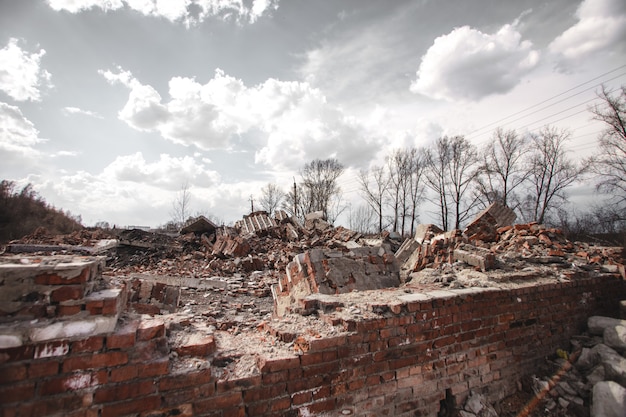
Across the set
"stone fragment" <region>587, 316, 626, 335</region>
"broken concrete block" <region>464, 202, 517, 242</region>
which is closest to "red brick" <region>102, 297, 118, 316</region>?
"stone fragment" <region>587, 316, 626, 335</region>

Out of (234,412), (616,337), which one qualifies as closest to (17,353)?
(234,412)

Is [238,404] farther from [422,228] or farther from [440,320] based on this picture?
[422,228]

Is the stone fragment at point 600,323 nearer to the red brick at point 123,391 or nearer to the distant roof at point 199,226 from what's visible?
the red brick at point 123,391

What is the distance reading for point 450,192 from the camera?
25469mm

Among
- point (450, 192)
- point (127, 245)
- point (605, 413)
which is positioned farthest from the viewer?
point (450, 192)

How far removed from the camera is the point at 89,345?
1687 millimetres

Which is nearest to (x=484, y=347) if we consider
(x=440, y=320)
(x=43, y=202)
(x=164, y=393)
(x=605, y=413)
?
(x=440, y=320)

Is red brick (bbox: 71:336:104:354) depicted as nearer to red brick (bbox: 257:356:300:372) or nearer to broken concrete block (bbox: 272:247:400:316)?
red brick (bbox: 257:356:300:372)

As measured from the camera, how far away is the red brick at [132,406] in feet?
5.52

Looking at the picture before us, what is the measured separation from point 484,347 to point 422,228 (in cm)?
572

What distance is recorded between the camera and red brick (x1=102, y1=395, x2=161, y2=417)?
5.52 ft

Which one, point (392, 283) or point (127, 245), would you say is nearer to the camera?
point (392, 283)

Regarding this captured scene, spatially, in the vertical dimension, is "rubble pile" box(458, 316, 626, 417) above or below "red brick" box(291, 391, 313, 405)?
below

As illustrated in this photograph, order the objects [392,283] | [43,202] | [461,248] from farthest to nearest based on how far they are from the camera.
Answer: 1. [43,202]
2. [461,248]
3. [392,283]
